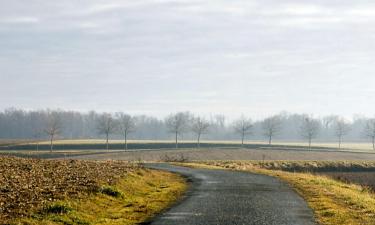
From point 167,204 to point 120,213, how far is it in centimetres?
386

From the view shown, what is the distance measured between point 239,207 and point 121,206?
203 inches

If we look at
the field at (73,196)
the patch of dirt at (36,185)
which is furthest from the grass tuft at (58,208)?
the patch of dirt at (36,185)

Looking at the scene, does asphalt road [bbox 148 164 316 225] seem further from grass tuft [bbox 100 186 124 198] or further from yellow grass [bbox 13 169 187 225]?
grass tuft [bbox 100 186 124 198]

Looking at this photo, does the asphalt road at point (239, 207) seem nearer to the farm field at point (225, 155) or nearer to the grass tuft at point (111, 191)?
the grass tuft at point (111, 191)

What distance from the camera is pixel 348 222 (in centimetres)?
1898

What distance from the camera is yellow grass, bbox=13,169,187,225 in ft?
58.9

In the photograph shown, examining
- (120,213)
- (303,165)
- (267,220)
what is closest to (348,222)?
(267,220)

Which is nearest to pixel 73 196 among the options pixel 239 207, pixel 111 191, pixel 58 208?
pixel 111 191

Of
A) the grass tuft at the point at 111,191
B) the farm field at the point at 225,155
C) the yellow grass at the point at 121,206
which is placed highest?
the grass tuft at the point at 111,191

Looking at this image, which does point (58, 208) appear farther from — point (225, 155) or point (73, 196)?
A: point (225, 155)

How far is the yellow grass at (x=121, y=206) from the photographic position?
17.9 metres

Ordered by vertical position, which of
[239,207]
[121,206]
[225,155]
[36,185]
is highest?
[36,185]

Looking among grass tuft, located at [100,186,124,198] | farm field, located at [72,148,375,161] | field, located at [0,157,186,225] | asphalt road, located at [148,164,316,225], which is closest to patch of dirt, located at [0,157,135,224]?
field, located at [0,157,186,225]

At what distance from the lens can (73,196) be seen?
22328 mm
